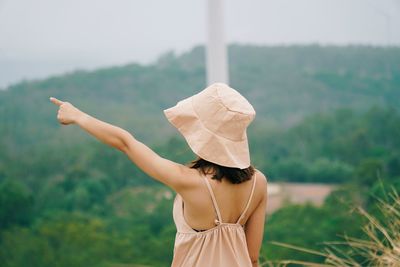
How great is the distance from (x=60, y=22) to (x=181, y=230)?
8.59 feet

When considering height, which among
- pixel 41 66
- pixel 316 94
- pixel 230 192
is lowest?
pixel 316 94

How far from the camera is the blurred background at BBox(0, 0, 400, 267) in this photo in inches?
157

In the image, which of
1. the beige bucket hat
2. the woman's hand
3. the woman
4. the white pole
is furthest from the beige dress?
the white pole

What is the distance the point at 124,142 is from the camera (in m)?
1.55

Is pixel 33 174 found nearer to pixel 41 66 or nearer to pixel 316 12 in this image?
pixel 41 66

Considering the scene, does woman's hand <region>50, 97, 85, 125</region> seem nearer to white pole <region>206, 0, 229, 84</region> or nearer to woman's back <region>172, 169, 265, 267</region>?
woman's back <region>172, 169, 265, 267</region>

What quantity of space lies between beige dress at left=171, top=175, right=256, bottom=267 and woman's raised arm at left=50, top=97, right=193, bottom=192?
0.13 m

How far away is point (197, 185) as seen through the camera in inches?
63.1

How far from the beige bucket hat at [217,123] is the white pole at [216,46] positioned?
7.59 ft

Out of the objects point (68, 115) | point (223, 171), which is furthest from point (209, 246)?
point (68, 115)

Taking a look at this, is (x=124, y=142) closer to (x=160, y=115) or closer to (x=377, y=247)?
(x=377, y=247)

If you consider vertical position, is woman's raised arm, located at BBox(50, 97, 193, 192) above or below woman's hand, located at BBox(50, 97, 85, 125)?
below

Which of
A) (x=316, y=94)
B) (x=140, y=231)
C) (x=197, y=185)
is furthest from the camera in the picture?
(x=316, y=94)

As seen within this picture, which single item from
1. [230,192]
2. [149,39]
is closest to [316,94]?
[149,39]
